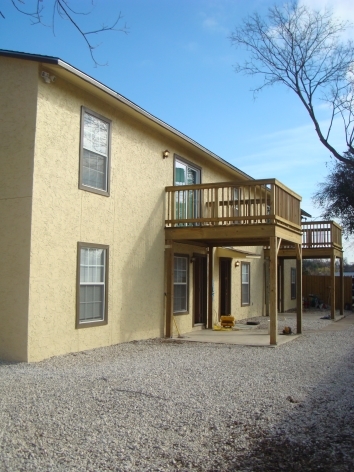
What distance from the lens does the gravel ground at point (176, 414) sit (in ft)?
15.3

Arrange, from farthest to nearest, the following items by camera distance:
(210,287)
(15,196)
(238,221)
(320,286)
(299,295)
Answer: (320,286), (210,287), (299,295), (238,221), (15,196)

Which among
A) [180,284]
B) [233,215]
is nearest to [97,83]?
[233,215]

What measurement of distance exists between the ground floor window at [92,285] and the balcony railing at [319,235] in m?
11.6

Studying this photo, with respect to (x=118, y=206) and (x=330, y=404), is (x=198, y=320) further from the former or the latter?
(x=330, y=404)

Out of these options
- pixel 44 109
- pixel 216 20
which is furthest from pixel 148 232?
pixel 216 20

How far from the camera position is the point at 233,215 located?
12523mm

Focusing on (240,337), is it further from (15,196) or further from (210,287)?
(15,196)

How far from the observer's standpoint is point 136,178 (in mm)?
12547

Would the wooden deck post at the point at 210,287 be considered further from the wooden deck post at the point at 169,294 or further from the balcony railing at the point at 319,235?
the balcony railing at the point at 319,235

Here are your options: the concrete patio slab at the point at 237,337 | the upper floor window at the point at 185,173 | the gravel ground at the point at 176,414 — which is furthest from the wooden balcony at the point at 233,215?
the gravel ground at the point at 176,414

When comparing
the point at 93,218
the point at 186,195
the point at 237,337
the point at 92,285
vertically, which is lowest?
the point at 237,337

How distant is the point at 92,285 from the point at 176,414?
519cm

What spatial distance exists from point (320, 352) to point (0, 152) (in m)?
7.59

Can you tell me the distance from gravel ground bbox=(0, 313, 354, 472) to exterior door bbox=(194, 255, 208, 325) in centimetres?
576
